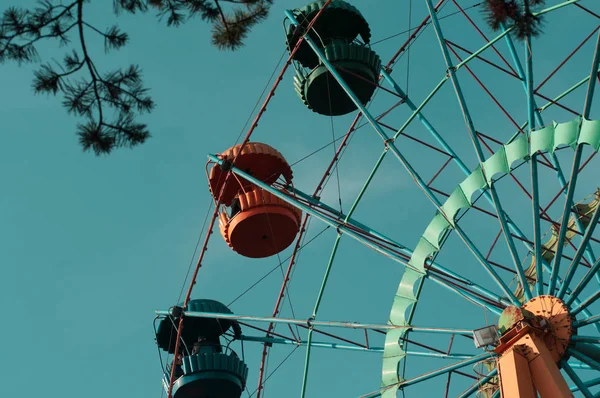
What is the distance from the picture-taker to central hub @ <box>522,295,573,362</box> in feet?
50.2

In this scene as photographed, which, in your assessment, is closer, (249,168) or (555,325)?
(555,325)

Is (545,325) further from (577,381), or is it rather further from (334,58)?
(334,58)

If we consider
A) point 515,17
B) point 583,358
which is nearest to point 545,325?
point 583,358

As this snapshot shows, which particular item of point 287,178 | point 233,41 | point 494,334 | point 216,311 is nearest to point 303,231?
point 287,178

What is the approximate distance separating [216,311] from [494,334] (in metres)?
9.89

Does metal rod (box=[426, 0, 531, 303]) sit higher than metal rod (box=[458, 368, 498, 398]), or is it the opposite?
metal rod (box=[426, 0, 531, 303])

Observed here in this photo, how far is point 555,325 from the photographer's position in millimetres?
15430

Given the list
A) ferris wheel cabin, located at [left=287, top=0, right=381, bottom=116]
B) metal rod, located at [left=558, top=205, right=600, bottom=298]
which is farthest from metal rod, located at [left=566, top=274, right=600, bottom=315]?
ferris wheel cabin, located at [left=287, top=0, right=381, bottom=116]

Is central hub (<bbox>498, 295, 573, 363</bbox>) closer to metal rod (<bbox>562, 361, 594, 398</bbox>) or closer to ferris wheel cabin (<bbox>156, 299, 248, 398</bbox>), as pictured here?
metal rod (<bbox>562, 361, 594, 398</bbox>)

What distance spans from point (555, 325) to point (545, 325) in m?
0.14

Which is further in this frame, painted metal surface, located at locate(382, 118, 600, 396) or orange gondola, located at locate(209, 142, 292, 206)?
orange gondola, located at locate(209, 142, 292, 206)

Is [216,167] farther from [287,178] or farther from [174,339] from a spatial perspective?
[174,339]

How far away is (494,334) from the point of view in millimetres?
15344

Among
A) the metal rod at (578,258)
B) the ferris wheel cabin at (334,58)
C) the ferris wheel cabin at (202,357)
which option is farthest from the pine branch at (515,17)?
the ferris wheel cabin at (202,357)
